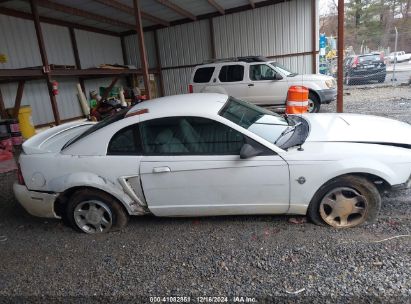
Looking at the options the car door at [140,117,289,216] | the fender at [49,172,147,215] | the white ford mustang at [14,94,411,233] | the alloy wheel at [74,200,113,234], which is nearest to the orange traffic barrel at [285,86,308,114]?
the white ford mustang at [14,94,411,233]

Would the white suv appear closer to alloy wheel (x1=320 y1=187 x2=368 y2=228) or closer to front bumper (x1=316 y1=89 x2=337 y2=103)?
front bumper (x1=316 y1=89 x2=337 y2=103)

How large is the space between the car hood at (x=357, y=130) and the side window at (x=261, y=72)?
603 cm

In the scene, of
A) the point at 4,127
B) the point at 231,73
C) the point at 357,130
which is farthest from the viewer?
the point at 231,73

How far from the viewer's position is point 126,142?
3197 millimetres

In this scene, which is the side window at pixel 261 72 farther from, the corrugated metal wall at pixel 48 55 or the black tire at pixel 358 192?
the corrugated metal wall at pixel 48 55

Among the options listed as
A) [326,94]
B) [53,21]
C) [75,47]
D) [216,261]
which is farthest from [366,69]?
[216,261]

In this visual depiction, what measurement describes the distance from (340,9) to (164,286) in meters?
6.11

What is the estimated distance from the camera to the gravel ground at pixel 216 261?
2396 millimetres

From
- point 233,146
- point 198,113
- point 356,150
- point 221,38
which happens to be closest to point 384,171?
point 356,150

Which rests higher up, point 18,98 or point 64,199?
point 18,98

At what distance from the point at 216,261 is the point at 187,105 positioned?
5.34 feet

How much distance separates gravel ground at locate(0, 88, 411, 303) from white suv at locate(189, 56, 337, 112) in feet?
19.4

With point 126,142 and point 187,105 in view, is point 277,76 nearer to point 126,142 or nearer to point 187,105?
point 187,105

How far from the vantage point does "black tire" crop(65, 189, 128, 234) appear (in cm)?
331
